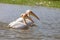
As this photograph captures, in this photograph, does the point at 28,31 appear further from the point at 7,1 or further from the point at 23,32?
the point at 7,1

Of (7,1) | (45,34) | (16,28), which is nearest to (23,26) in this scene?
(16,28)

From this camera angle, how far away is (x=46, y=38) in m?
16.2

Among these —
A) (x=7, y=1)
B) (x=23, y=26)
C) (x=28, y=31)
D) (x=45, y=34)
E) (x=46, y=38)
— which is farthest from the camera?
(x=7, y=1)

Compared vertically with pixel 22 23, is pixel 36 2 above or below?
below

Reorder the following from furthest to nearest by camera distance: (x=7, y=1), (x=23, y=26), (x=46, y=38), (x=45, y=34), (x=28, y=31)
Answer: (x=7, y=1) < (x=23, y=26) < (x=28, y=31) < (x=45, y=34) < (x=46, y=38)

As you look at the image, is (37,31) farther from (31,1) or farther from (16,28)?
(31,1)

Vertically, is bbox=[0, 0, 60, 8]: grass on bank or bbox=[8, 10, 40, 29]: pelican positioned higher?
bbox=[8, 10, 40, 29]: pelican

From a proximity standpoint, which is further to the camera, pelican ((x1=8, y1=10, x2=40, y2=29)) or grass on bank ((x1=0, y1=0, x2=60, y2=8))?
grass on bank ((x1=0, y1=0, x2=60, y2=8))

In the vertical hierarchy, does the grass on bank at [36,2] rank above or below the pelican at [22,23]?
below

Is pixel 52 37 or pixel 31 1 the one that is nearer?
pixel 52 37

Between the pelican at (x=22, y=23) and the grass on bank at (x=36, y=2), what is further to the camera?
the grass on bank at (x=36, y=2)

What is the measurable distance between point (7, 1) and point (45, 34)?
2324cm

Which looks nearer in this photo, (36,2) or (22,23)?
(22,23)

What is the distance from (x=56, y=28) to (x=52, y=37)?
2.93 m
